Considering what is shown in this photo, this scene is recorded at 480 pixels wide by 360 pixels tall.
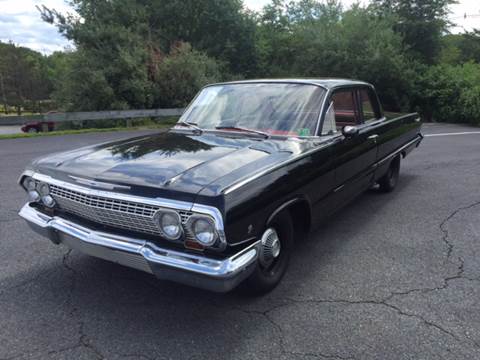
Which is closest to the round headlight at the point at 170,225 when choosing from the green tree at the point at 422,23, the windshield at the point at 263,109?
the windshield at the point at 263,109

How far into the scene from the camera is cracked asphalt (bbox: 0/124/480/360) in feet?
7.87

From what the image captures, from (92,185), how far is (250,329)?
142 cm

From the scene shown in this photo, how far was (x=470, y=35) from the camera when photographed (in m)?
35.2

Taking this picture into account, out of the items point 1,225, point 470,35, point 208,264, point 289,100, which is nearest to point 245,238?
point 208,264

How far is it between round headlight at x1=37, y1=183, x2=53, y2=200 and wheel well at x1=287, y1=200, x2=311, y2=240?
188 centimetres

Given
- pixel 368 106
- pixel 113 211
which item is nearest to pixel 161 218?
pixel 113 211

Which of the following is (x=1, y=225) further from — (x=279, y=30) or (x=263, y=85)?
(x=279, y=30)

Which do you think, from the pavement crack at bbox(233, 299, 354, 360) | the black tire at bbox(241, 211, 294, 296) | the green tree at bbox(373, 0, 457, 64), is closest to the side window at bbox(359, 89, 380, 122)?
the black tire at bbox(241, 211, 294, 296)

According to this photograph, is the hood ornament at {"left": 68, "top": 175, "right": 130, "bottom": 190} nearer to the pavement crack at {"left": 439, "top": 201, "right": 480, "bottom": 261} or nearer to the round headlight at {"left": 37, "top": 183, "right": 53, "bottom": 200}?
the round headlight at {"left": 37, "top": 183, "right": 53, "bottom": 200}

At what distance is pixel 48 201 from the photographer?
3049 mm

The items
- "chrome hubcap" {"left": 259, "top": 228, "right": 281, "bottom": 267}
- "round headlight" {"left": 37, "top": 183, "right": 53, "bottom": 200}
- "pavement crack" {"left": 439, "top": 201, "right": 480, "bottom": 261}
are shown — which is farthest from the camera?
"pavement crack" {"left": 439, "top": 201, "right": 480, "bottom": 261}

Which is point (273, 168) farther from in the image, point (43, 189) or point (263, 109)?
point (43, 189)

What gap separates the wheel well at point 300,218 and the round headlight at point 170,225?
1.08 meters

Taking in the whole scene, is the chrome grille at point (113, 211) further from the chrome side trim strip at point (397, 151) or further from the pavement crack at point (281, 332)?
the chrome side trim strip at point (397, 151)
